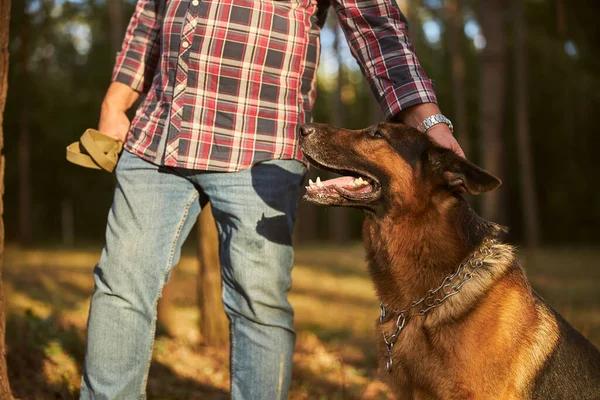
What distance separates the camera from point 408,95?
298cm

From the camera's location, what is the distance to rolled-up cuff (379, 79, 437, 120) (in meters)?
2.97

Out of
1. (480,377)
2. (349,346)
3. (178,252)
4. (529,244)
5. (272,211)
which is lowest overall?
(529,244)

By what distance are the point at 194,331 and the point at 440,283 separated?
14.0 feet

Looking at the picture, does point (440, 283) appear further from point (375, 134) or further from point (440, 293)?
point (375, 134)

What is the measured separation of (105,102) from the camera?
3359mm

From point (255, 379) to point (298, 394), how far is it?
6.16 feet

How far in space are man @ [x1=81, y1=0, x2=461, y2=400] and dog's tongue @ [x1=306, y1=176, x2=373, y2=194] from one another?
13 centimetres

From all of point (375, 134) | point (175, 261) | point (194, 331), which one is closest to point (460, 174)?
point (375, 134)

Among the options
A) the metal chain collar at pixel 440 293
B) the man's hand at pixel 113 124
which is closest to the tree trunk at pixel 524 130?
the metal chain collar at pixel 440 293

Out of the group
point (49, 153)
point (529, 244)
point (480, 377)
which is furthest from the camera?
point (49, 153)

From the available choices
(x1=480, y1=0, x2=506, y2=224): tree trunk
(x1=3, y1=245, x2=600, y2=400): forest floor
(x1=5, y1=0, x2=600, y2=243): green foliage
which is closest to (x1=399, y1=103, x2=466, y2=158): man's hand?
(x1=3, y1=245, x2=600, y2=400): forest floor

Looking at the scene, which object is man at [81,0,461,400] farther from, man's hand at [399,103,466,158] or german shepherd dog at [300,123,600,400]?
german shepherd dog at [300,123,600,400]

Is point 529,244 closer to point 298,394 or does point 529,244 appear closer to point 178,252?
point 298,394

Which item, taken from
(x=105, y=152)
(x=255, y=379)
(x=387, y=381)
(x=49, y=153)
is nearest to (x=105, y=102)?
(x=105, y=152)
